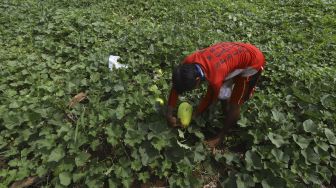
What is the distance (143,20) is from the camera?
6773mm

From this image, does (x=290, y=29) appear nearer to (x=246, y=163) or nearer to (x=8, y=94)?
(x=246, y=163)

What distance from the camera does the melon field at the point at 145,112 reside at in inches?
131

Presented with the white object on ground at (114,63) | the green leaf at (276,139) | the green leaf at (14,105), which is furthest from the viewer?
the white object on ground at (114,63)

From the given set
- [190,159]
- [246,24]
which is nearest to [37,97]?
[190,159]

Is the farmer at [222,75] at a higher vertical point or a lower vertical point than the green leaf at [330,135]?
higher

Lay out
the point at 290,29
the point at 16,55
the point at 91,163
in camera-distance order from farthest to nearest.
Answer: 1. the point at 290,29
2. the point at 16,55
3. the point at 91,163

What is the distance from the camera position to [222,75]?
301cm

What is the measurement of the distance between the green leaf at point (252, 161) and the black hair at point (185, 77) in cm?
112

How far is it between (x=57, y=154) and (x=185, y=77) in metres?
1.61

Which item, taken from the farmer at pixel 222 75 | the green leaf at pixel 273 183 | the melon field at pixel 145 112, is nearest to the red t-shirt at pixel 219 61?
the farmer at pixel 222 75

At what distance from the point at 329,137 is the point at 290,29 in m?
3.41

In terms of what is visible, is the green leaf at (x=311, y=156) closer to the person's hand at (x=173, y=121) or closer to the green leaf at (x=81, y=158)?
the person's hand at (x=173, y=121)

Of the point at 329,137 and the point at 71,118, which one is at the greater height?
the point at 329,137

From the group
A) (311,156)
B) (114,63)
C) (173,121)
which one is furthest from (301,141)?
(114,63)
